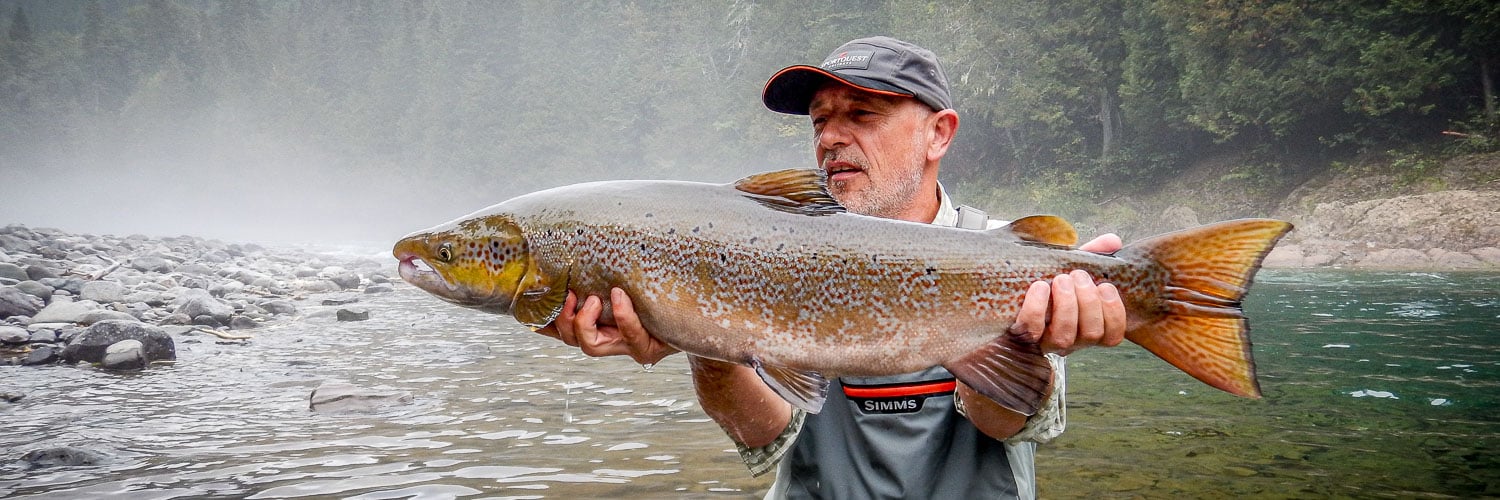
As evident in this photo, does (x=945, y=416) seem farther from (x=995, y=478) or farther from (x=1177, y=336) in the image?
(x=1177, y=336)

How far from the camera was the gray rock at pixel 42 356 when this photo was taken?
808cm

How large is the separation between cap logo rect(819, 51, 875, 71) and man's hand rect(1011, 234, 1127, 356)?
109cm

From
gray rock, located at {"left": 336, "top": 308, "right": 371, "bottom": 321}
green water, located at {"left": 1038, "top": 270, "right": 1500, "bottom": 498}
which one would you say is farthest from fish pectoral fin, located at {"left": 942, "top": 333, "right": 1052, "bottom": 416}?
gray rock, located at {"left": 336, "top": 308, "right": 371, "bottom": 321}

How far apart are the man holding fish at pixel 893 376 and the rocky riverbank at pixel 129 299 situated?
26.4 feet

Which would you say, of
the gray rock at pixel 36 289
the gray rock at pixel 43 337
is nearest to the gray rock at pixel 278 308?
the gray rock at pixel 36 289

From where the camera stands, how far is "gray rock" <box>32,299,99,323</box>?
9.83 metres

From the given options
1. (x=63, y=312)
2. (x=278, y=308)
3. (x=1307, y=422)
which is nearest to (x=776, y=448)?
(x=1307, y=422)

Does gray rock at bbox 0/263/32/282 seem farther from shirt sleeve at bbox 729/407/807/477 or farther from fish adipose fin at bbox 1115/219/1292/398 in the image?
fish adipose fin at bbox 1115/219/1292/398

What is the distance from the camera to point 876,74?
9.33 ft

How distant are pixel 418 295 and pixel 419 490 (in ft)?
49.5

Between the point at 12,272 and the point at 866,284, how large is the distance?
621 inches

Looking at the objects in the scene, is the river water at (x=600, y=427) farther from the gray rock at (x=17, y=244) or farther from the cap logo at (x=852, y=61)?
the gray rock at (x=17, y=244)

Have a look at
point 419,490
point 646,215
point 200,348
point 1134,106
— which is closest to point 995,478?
point 646,215

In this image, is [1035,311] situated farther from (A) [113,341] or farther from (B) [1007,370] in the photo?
(A) [113,341]
